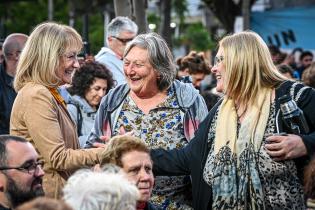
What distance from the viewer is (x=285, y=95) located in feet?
18.9

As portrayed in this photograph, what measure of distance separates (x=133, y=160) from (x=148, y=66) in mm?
1101

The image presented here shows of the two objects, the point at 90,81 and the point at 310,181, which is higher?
the point at 310,181

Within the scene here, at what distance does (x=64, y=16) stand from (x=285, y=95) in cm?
2860

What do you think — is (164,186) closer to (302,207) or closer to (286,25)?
(302,207)

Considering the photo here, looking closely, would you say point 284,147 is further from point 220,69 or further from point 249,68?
point 220,69

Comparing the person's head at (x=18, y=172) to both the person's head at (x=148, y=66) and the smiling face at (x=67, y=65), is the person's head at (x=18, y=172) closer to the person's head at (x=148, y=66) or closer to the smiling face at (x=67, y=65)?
the smiling face at (x=67, y=65)

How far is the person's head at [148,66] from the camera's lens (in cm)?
657

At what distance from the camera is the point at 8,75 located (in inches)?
360

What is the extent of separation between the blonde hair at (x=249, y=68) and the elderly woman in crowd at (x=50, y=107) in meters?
0.97

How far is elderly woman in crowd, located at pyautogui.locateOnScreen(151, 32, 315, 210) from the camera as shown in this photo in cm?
571

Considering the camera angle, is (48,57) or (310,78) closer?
(48,57)

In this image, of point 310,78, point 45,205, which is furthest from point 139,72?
point 310,78

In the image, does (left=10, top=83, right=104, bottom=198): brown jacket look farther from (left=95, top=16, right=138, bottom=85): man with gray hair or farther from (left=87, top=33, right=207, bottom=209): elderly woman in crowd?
(left=95, top=16, right=138, bottom=85): man with gray hair

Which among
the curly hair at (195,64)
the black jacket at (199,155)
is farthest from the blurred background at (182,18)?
the black jacket at (199,155)
